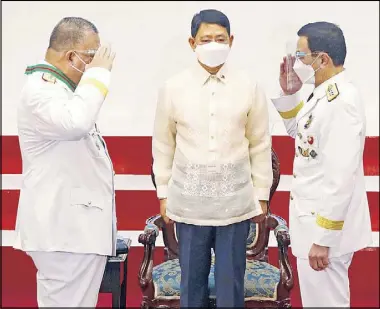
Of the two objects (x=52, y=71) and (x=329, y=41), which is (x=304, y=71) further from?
(x=52, y=71)

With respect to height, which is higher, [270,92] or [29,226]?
[270,92]

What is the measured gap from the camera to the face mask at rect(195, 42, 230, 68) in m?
1.94

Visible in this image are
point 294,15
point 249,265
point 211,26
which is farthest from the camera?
point 294,15

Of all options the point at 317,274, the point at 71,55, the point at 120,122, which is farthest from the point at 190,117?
the point at 120,122

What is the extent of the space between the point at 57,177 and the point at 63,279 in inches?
13.4

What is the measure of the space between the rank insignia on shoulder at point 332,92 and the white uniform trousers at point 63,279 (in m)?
0.96

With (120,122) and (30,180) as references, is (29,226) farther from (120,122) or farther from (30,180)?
(120,122)

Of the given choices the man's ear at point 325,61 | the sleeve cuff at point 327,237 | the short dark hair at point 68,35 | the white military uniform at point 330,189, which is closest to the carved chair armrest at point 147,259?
the white military uniform at point 330,189

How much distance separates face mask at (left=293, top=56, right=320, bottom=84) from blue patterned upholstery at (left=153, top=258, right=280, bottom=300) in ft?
2.79

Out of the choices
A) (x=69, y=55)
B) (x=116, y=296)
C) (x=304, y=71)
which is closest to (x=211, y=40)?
(x=304, y=71)

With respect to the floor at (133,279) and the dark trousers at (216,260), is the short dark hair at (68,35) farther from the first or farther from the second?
the floor at (133,279)

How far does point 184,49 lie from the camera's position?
300cm

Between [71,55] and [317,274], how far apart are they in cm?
113

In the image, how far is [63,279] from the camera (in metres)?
1.94
